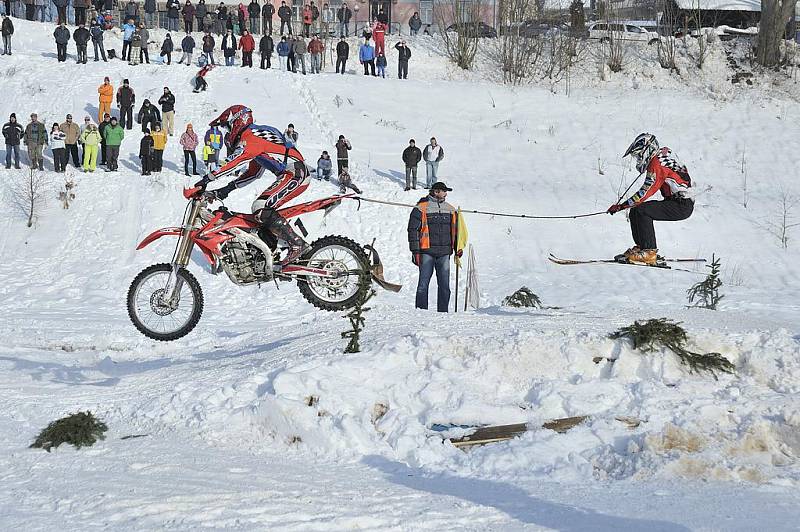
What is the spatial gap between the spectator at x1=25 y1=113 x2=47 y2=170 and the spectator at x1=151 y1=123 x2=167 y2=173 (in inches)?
105

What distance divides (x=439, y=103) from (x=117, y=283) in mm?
16472

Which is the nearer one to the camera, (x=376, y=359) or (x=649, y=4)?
(x=376, y=359)

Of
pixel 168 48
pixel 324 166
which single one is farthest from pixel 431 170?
pixel 168 48

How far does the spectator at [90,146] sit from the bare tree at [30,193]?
1058 mm

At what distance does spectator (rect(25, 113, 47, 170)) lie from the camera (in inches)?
968

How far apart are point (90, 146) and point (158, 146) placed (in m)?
1.64

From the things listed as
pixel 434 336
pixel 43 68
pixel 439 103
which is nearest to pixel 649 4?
pixel 439 103

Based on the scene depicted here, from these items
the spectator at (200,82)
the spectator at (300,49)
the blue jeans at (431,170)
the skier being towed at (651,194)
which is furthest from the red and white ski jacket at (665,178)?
the spectator at (300,49)

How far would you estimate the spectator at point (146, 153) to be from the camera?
2461 centimetres

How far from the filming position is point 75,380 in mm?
10406

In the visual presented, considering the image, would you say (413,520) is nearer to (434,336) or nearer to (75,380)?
(434,336)

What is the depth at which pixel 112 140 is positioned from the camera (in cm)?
2486

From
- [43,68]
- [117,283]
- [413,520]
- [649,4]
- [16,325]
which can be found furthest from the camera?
[649,4]

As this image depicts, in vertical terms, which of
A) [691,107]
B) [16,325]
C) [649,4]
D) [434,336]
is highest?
[649,4]
